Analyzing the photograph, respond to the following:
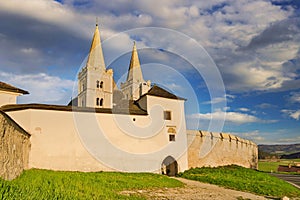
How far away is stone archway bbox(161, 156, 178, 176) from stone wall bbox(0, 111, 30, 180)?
9.08 meters

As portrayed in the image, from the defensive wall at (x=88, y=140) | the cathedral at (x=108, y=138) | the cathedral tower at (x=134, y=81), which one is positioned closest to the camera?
the cathedral at (x=108, y=138)

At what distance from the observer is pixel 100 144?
1513cm

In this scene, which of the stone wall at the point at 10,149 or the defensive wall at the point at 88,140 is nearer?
the stone wall at the point at 10,149

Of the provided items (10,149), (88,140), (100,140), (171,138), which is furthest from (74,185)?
(171,138)

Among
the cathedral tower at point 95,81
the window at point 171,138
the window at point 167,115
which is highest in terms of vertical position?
the cathedral tower at point 95,81

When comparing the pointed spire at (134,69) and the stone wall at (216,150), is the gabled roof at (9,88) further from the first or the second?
the pointed spire at (134,69)

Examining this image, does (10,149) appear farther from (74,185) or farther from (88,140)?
(88,140)

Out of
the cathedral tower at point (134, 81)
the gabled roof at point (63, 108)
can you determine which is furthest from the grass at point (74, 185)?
the cathedral tower at point (134, 81)

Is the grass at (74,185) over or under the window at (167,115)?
under

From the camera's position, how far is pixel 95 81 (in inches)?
1522

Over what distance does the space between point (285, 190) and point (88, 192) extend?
9.70 meters

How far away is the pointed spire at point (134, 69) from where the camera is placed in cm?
4222

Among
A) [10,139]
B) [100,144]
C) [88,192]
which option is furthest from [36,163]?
[88,192]

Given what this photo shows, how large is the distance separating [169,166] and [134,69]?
91.0 ft
